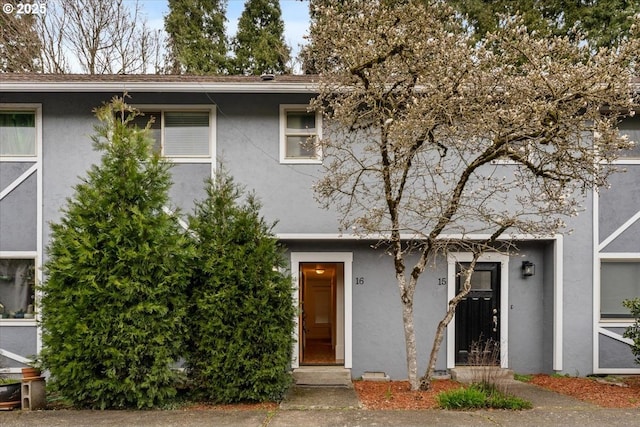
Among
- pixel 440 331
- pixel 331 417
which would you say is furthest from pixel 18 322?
pixel 440 331

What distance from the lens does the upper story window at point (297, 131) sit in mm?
8680

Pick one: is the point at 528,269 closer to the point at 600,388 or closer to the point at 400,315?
the point at 600,388

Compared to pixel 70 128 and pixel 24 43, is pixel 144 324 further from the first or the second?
pixel 24 43

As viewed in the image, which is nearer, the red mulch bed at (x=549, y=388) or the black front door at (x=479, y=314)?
the red mulch bed at (x=549, y=388)

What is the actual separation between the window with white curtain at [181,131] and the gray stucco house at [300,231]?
2 cm

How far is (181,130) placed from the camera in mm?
8773

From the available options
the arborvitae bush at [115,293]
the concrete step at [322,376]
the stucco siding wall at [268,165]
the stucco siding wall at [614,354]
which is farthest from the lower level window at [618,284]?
the arborvitae bush at [115,293]

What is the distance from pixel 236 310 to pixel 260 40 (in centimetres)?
1525

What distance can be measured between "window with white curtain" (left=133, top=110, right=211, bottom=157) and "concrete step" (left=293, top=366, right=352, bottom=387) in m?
4.62

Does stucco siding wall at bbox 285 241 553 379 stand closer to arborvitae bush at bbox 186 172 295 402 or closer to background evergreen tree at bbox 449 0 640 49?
arborvitae bush at bbox 186 172 295 402

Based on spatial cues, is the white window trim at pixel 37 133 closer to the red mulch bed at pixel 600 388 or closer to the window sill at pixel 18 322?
the window sill at pixel 18 322

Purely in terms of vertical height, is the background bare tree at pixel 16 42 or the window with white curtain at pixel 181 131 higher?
the background bare tree at pixel 16 42

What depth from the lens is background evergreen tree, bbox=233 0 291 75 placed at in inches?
728

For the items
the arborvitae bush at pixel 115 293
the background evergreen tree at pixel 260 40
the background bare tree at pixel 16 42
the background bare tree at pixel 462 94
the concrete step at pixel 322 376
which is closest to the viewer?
the background bare tree at pixel 462 94
